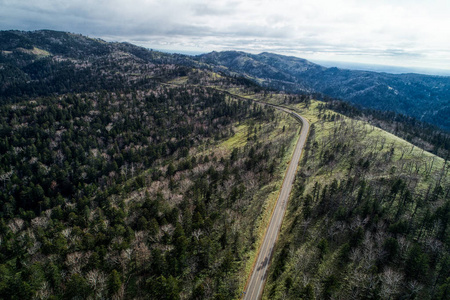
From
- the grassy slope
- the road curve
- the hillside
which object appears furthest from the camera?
the road curve

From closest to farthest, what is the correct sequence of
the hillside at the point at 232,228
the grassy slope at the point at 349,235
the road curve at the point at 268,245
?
the grassy slope at the point at 349,235
the hillside at the point at 232,228
the road curve at the point at 268,245

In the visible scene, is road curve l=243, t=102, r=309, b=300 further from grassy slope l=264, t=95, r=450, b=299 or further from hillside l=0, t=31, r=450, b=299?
grassy slope l=264, t=95, r=450, b=299

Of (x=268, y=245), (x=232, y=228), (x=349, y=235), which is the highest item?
(x=349, y=235)

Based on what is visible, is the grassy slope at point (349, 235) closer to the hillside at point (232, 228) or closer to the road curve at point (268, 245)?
the hillside at point (232, 228)

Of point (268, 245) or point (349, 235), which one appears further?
point (268, 245)

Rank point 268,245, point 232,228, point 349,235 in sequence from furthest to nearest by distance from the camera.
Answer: point 232,228 < point 268,245 < point 349,235

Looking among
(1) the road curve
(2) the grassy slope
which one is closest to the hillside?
Answer: (2) the grassy slope

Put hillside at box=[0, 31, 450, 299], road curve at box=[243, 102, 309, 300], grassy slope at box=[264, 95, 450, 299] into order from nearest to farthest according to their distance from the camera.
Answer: grassy slope at box=[264, 95, 450, 299] < hillside at box=[0, 31, 450, 299] < road curve at box=[243, 102, 309, 300]

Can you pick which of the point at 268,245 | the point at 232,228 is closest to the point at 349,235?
the point at 268,245

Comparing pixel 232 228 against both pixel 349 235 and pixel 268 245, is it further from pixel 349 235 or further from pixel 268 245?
pixel 349 235

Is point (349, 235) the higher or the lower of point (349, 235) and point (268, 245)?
the higher

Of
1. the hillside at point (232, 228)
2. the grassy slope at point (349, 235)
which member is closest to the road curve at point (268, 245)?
the hillside at point (232, 228)

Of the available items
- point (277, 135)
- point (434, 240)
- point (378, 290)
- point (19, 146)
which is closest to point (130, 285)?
point (378, 290)
